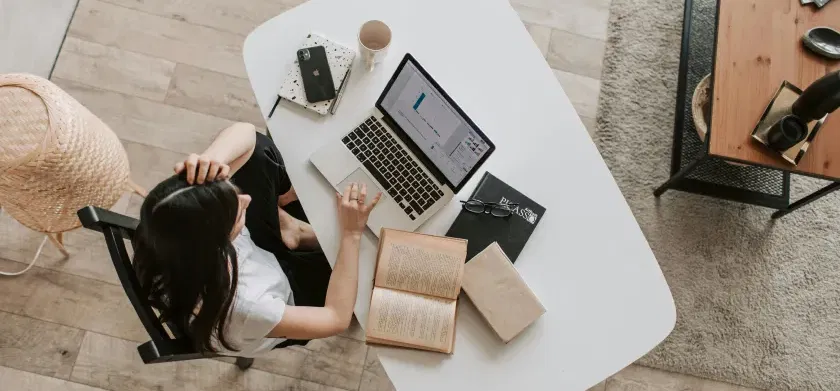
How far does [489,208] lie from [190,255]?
60cm

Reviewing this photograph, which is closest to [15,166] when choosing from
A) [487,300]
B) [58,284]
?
[58,284]

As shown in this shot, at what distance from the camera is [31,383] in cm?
182

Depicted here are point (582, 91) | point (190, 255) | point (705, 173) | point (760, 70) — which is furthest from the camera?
point (582, 91)

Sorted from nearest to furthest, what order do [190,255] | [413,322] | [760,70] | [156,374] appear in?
[190,255] → [413,322] → [760,70] → [156,374]

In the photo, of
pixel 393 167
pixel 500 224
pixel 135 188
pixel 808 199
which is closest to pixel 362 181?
pixel 393 167

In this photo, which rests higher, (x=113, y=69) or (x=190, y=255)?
(x=190, y=255)

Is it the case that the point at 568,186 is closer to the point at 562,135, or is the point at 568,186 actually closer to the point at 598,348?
the point at 562,135

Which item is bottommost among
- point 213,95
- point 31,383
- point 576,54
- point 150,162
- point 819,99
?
A: point 31,383

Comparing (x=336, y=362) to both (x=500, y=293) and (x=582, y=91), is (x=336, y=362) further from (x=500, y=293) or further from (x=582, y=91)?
(x=582, y=91)

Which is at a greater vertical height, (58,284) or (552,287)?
(552,287)

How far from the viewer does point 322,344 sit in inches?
74.9

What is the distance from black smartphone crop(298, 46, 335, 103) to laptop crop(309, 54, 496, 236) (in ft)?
0.35

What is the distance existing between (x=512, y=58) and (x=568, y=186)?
0.33 meters

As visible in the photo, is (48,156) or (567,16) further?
(567,16)
